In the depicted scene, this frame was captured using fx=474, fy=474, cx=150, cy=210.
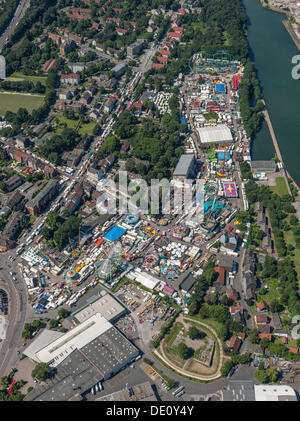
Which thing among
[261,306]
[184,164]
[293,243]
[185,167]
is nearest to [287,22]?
[184,164]

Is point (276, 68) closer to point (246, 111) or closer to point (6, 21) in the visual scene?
point (246, 111)

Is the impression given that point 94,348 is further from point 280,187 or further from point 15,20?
point 15,20

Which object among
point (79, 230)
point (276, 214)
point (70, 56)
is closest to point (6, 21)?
point (70, 56)

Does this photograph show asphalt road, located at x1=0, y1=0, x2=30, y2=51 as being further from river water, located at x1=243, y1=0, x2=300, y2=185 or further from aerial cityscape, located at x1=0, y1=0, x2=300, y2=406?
river water, located at x1=243, y1=0, x2=300, y2=185

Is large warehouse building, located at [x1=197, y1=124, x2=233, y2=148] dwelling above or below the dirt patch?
above

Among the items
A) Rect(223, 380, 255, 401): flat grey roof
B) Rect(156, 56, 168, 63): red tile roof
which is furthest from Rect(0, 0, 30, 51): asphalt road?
Rect(223, 380, 255, 401): flat grey roof
